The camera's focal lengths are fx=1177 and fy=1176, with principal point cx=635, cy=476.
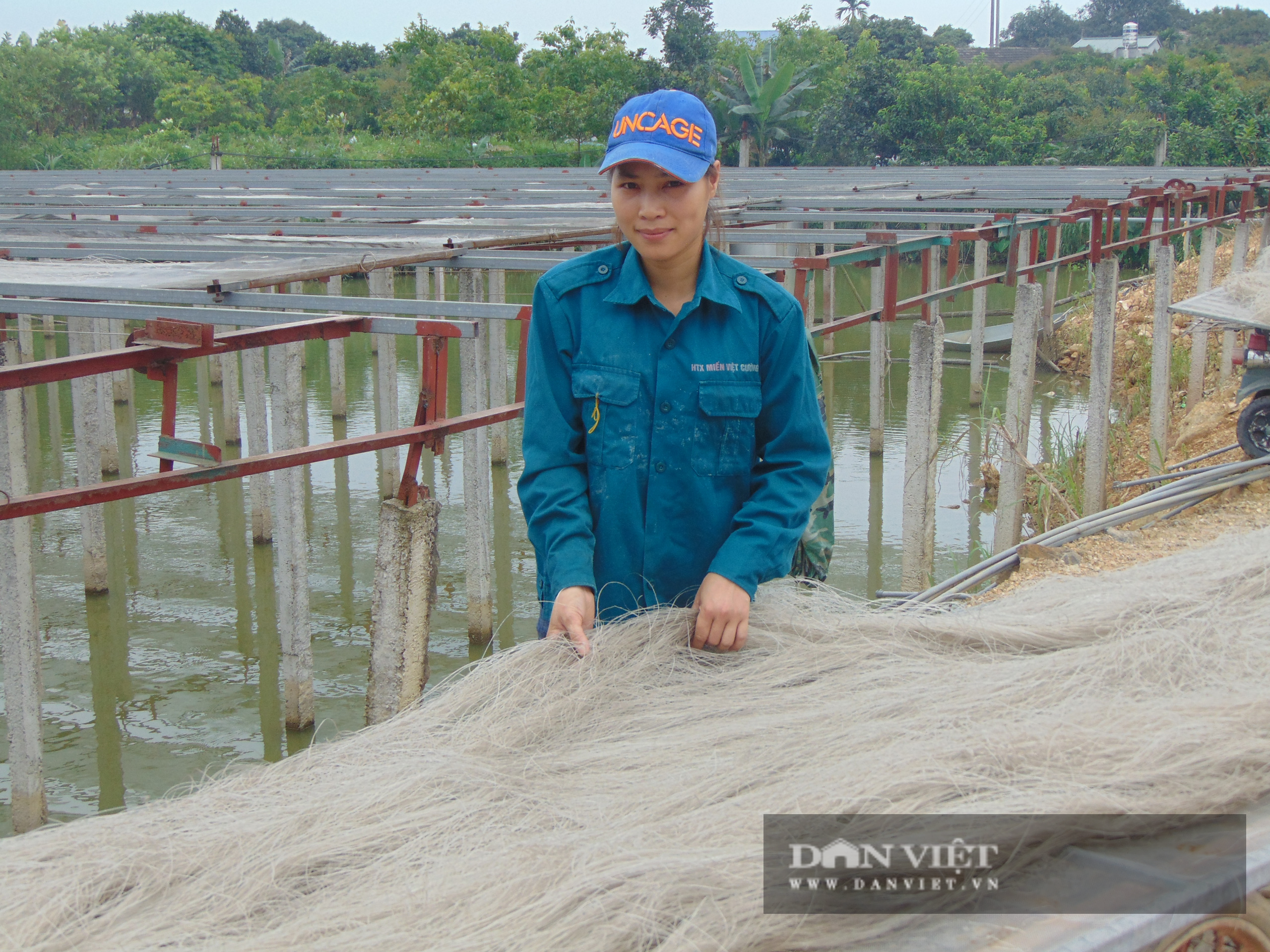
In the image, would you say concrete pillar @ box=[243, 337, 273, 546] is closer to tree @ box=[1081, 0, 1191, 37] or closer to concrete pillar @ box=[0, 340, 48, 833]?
concrete pillar @ box=[0, 340, 48, 833]

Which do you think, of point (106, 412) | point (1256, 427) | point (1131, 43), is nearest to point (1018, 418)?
point (1256, 427)

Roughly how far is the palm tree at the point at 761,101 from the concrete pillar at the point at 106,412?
2153 centimetres

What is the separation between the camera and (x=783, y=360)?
1.96 m

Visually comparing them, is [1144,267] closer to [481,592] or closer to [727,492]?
[481,592]

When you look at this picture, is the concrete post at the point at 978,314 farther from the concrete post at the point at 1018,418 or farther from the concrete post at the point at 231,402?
the concrete post at the point at 231,402

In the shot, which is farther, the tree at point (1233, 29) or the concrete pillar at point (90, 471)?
the tree at point (1233, 29)

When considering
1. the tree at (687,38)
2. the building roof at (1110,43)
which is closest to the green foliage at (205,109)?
the tree at (687,38)

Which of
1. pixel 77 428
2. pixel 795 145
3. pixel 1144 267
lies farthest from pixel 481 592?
pixel 795 145

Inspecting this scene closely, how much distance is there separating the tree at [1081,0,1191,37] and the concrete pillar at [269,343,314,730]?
3043 inches

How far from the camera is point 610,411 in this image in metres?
1.95

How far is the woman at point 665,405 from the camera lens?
1931 mm

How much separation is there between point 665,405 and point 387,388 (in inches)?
249

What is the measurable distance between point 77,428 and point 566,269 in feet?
20.0

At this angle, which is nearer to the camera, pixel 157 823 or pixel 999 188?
pixel 157 823
